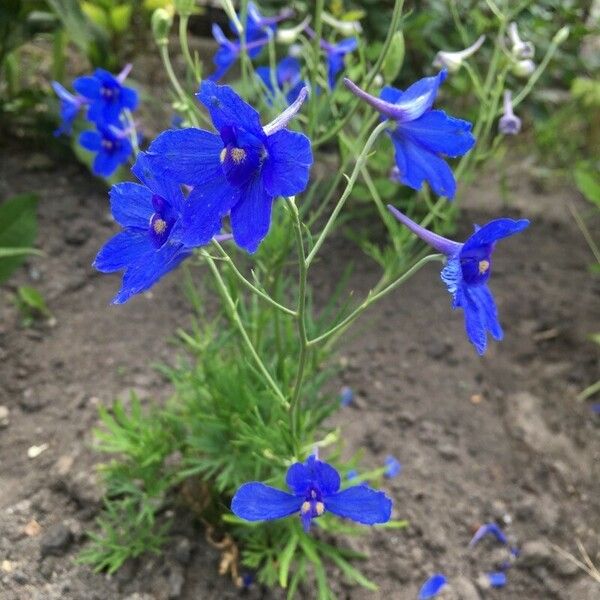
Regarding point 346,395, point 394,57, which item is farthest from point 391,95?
point 346,395

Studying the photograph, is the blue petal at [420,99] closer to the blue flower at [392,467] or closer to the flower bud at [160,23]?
the flower bud at [160,23]

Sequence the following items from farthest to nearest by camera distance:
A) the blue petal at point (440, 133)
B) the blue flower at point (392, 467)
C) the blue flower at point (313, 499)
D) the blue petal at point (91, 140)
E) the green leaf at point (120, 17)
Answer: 1. the green leaf at point (120, 17)
2. the blue flower at point (392, 467)
3. the blue petal at point (91, 140)
4. the blue flower at point (313, 499)
5. the blue petal at point (440, 133)

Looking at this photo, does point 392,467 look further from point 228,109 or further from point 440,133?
point 228,109

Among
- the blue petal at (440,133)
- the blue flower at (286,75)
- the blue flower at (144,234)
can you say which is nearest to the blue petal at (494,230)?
the blue petal at (440,133)

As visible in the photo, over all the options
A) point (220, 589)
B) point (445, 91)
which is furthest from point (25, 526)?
point (445, 91)

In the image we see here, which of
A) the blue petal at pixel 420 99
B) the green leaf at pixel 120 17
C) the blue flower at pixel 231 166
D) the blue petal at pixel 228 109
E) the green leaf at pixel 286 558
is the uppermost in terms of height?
the blue petal at pixel 228 109

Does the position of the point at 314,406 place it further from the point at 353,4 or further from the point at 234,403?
the point at 353,4
